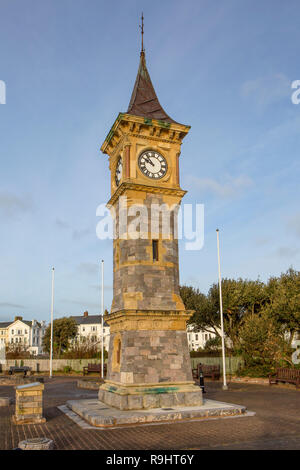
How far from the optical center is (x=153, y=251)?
56.2 feet

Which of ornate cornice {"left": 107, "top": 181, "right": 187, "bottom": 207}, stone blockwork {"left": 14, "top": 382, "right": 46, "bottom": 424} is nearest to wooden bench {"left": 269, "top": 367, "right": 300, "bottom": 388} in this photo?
ornate cornice {"left": 107, "top": 181, "right": 187, "bottom": 207}

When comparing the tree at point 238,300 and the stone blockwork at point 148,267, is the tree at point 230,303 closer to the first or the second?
the tree at point 238,300

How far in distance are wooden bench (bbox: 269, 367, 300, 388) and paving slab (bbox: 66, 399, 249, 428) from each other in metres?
9.44

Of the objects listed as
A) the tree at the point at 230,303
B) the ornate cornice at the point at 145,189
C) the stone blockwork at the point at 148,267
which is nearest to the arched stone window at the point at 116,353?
the stone blockwork at the point at 148,267

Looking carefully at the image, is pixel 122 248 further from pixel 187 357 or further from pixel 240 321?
pixel 240 321

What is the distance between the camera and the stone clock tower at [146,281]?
15.2 m

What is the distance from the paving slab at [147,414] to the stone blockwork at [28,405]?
161 centimetres

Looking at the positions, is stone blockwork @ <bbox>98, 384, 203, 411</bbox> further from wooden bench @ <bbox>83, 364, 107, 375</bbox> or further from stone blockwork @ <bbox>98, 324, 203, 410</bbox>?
wooden bench @ <bbox>83, 364, 107, 375</bbox>

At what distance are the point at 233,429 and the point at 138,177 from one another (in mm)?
10354

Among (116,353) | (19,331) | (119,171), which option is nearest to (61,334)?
(19,331)

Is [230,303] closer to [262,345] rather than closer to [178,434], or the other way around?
[262,345]

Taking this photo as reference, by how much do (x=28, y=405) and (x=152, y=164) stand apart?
10.8 meters

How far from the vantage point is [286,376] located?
79.9 ft
